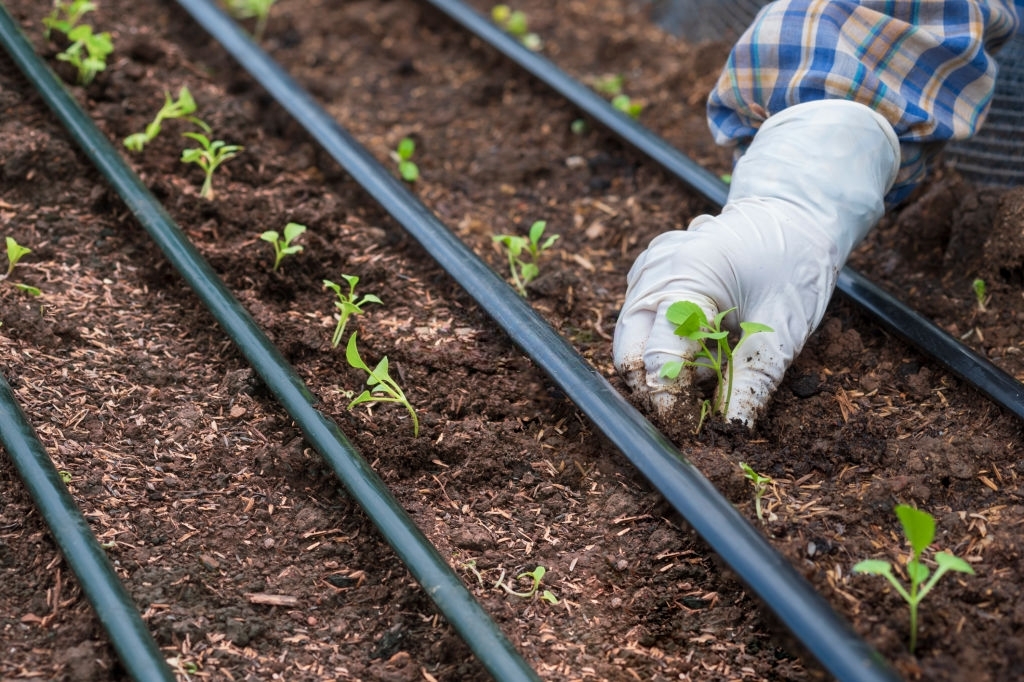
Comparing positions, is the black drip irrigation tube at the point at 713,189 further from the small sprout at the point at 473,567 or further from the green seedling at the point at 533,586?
the small sprout at the point at 473,567

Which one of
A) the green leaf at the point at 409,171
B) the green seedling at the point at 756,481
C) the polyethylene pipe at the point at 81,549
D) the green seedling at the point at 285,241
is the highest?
the polyethylene pipe at the point at 81,549

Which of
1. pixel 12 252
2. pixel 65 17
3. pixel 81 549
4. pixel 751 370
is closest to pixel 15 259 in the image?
pixel 12 252

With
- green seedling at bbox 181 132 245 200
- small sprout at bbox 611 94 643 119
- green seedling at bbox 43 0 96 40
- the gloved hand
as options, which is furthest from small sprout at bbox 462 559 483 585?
green seedling at bbox 43 0 96 40

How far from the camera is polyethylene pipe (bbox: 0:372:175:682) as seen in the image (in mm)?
1941

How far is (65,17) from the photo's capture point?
4129 millimetres

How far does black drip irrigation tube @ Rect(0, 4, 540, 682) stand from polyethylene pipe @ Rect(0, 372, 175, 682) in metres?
0.02

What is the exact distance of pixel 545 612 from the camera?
2.22m

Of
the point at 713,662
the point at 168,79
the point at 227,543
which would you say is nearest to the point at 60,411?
the point at 227,543

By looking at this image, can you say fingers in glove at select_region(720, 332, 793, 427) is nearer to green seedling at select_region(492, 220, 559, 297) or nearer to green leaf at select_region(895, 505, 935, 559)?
green leaf at select_region(895, 505, 935, 559)

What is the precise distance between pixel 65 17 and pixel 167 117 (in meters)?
0.95

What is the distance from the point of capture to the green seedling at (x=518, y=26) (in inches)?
189

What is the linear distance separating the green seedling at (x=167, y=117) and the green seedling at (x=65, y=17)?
598 mm

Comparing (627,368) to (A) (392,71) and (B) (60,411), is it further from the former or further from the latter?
(A) (392,71)

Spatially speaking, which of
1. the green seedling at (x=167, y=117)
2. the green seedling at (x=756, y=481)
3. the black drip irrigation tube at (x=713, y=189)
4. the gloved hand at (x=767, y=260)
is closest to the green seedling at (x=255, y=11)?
the black drip irrigation tube at (x=713, y=189)
